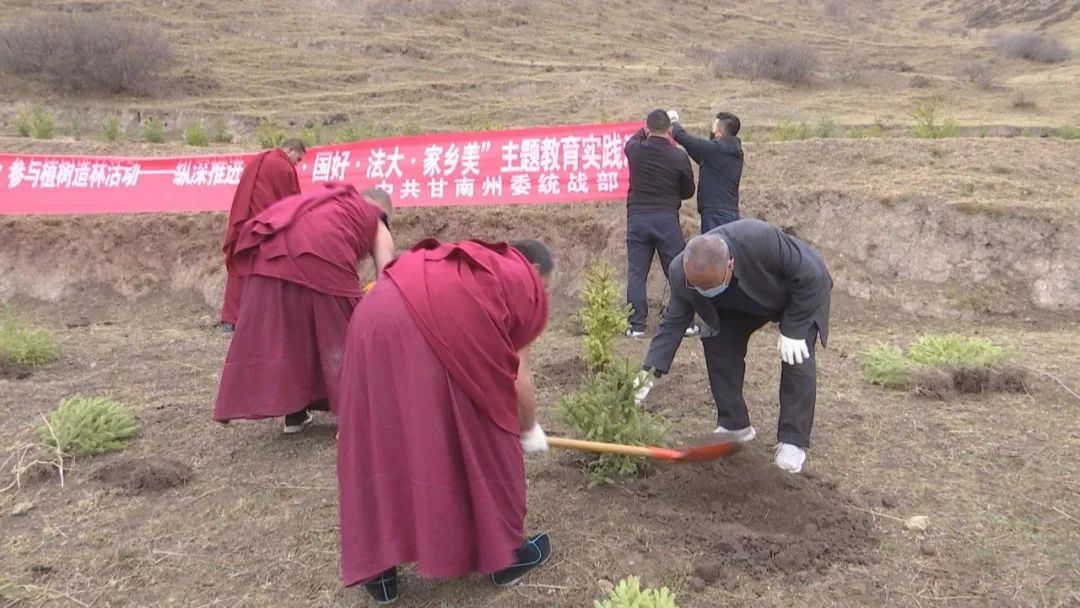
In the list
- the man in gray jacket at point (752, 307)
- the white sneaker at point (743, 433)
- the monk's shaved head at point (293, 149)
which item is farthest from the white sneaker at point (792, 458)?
the monk's shaved head at point (293, 149)

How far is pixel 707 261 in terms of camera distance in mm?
3172

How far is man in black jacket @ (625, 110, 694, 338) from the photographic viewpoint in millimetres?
6059

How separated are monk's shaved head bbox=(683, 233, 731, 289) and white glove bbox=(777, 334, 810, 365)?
494 millimetres

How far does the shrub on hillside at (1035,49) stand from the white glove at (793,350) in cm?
2560

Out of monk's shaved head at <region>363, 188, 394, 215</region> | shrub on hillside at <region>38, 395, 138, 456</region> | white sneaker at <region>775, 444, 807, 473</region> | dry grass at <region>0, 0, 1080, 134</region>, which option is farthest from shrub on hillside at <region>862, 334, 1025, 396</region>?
dry grass at <region>0, 0, 1080, 134</region>

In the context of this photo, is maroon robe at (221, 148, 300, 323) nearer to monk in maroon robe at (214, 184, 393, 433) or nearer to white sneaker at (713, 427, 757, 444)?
monk in maroon robe at (214, 184, 393, 433)

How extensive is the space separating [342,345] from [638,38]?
22.6m

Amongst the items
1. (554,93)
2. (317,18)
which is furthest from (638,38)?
(317,18)

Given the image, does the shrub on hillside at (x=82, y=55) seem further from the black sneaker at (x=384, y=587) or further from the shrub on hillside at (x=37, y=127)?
the black sneaker at (x=384, y=587)

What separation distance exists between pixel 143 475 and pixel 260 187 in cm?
238

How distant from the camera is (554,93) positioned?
17328 mm

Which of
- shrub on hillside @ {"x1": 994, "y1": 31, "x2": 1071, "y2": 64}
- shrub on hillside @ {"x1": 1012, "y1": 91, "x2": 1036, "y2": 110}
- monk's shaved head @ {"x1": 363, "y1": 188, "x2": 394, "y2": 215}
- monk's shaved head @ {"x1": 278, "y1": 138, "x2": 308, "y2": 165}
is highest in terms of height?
shrub on hillside @ {"x1": 994, "y1": 31, "x2": 1071, "y2": 64}

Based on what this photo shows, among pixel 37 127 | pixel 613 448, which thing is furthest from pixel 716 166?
pixel 37 127

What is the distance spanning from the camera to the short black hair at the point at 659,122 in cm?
595
